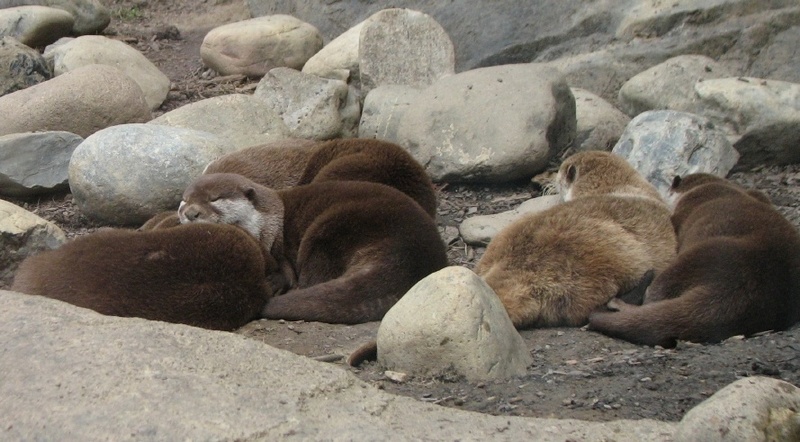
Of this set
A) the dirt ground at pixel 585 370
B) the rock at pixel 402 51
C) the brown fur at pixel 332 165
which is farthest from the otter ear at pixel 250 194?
the rock at pixel 402 51

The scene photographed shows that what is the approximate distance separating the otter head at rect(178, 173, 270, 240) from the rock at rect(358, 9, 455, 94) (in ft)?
10.1

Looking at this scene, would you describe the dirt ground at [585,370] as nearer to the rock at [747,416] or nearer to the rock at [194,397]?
the rock at [194,397]

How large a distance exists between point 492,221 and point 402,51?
264 cm

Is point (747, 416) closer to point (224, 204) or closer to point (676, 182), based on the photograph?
point (676, 182)

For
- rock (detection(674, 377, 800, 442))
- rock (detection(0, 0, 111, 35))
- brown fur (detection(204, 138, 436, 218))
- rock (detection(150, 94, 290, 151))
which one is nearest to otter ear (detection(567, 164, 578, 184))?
brown fur (detection(204, 138, 436, 218))

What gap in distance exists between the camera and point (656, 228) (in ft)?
17.3

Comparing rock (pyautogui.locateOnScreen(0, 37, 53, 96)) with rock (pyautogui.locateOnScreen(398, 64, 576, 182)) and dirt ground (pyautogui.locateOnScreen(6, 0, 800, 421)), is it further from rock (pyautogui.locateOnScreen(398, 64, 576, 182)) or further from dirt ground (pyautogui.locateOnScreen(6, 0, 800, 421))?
dirt ground (pyautogui.locateOnScreen(6, 0, 800, 421))

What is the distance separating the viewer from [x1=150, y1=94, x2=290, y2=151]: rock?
7766mm

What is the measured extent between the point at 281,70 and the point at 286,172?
1929mm

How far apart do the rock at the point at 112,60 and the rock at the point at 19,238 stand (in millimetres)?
3578

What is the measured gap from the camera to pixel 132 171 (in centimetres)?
675

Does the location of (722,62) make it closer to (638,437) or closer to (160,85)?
(160,85)

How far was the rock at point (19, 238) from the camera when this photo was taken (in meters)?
5.84

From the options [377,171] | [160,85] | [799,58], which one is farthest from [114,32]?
[799,58]
